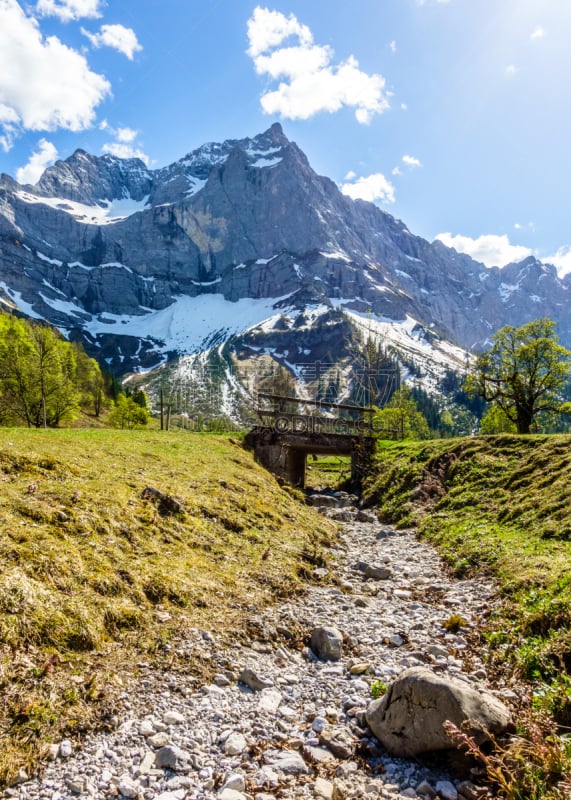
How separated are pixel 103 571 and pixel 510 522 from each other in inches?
643

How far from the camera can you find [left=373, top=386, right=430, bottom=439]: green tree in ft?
232

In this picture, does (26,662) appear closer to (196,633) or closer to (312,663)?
(196,633)

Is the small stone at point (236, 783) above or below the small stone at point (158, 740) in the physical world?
below

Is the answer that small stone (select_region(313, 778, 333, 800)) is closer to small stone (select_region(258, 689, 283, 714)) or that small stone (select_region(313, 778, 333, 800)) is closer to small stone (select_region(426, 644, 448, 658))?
small stone (select_region(258, 689, 283, 714))

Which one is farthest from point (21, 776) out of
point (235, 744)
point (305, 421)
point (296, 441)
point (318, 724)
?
point (305, 421)

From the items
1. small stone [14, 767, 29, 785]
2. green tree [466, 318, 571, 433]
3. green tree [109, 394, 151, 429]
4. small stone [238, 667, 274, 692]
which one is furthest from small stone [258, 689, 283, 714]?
green tree [109, 394, 151, 429]

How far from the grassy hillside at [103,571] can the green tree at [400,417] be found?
4146cm

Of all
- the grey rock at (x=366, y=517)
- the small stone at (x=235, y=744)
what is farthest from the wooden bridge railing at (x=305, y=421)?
the small stone at (x=235, y=744)

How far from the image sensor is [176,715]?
699 cm

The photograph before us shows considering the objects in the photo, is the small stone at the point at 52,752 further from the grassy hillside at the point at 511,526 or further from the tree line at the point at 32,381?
the tree line at the point at 32,381

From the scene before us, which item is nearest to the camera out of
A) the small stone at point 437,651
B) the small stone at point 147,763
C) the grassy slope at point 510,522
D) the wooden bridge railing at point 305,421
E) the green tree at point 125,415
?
the small stone at point 147,763

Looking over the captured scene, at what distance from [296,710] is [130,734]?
2.85 meters

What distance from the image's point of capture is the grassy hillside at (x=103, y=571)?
6.70m

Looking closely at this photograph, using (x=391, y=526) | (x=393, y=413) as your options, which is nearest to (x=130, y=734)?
(x=391, y=526)
